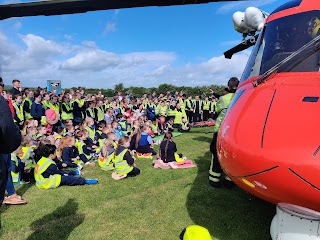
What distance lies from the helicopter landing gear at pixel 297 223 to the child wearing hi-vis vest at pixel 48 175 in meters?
4.59

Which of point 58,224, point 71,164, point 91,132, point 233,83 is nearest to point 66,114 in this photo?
point 91,132

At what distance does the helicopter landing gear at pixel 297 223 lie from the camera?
98.5 inches

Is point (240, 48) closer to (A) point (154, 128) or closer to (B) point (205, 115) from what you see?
(A) point (154, 128)

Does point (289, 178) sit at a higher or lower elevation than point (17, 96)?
lower

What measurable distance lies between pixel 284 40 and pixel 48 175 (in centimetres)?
520

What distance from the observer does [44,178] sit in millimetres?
6297

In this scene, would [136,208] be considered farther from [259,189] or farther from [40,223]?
[259,189]

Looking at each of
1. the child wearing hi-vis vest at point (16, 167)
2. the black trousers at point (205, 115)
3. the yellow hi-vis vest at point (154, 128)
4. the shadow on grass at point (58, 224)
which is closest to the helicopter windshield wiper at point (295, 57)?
the shadow on grass at point (58, 224)

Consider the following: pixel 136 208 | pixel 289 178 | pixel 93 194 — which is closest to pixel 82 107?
pixel 93 194

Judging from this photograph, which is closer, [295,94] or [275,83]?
[295,94]

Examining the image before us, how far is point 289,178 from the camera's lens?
222 centimetres

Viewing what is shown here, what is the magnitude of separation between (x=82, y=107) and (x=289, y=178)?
1092 centimetres

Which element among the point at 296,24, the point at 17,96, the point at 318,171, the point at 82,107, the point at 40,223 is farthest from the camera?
the point at 82,107

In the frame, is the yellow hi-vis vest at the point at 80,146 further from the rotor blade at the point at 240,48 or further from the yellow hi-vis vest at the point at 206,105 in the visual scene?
the yellow hi-vis vest at the point at 206,105
